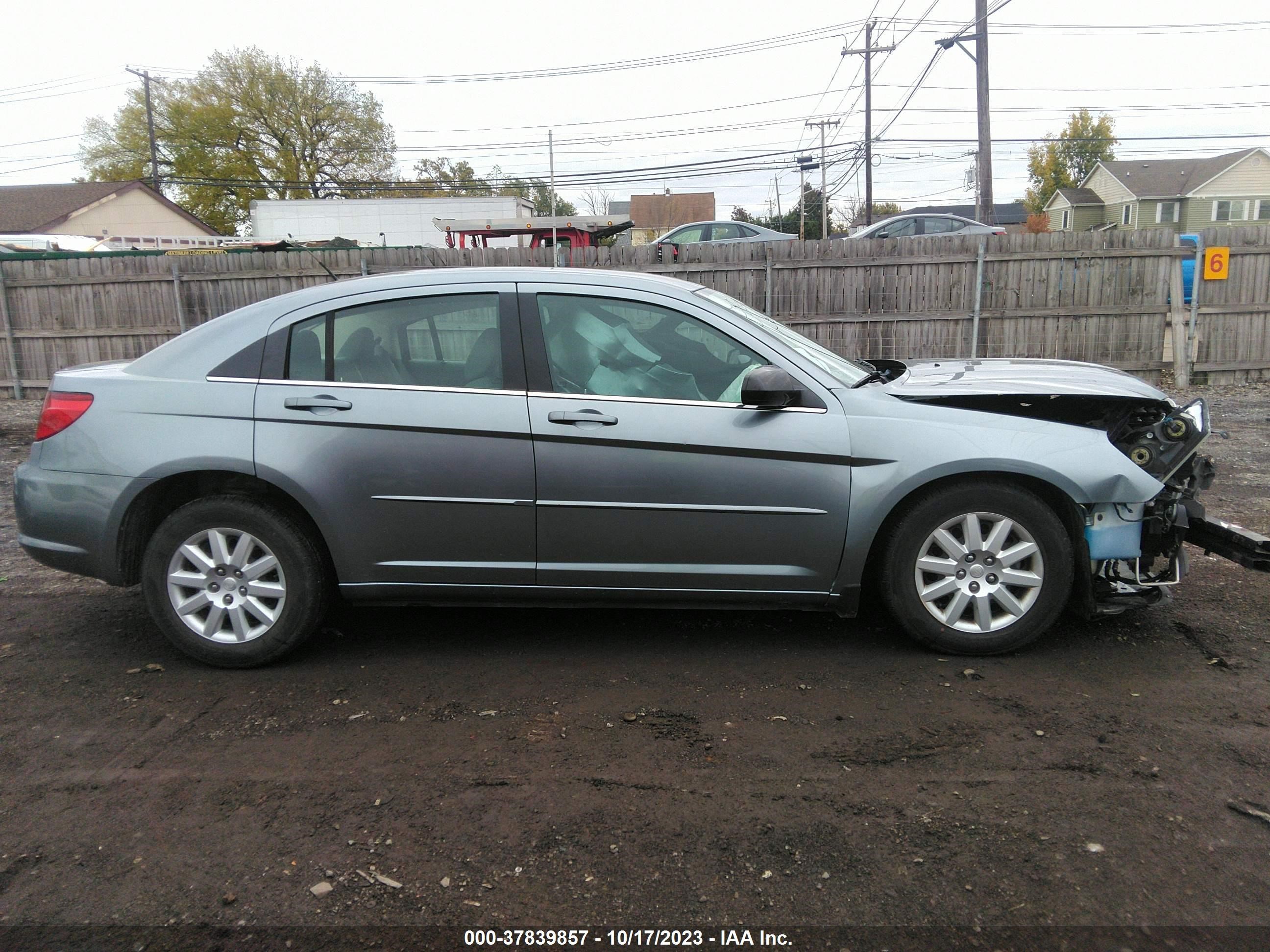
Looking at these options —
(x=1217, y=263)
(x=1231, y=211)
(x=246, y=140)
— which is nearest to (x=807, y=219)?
(x=1231, y=211)

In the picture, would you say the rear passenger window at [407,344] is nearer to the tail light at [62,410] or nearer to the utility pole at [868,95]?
the tail light at [62,410]

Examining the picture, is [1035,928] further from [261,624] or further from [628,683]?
[261,624]

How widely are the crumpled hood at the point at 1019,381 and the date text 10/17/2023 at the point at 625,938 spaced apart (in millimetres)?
2365

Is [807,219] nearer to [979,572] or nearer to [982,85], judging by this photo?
[982,85]

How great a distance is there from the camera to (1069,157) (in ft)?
194

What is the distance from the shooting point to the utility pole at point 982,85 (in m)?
17.6

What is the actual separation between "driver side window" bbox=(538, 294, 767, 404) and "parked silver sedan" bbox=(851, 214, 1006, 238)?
16.1 m

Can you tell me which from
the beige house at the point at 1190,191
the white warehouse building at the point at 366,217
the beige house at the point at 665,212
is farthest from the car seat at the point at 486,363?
the beige house at the point at 665,212

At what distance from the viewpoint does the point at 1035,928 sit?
220 cm

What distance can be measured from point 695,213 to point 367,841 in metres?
54.7

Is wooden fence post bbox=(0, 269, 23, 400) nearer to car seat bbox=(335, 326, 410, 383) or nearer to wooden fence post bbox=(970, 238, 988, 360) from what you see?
car seat bbox=(335, 326, 410, 383)

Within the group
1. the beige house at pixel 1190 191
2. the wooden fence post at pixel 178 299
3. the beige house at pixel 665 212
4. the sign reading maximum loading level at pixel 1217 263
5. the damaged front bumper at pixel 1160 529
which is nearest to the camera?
the damaged front bumper at pixel 1160 529

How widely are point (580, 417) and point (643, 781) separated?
1.52 m

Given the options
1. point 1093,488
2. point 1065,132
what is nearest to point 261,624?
point 1093,488
